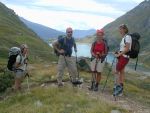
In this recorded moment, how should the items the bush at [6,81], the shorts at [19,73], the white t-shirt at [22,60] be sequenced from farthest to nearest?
the bush at [6,81], the shorts at [19,73], the white t-shirt at [22,60]

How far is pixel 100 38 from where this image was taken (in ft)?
72.4

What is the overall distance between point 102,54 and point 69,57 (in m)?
1.88

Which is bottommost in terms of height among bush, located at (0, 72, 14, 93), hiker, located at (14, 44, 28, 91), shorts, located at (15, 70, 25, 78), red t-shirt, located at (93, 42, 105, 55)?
bush, located at (0, 72, 14, 93)

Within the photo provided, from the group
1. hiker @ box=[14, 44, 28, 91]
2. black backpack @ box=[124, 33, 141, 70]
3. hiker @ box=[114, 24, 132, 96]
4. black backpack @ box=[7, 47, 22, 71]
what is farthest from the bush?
black backpack @ box=[124, 33, 141, 70]

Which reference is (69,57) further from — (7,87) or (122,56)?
(7,87)

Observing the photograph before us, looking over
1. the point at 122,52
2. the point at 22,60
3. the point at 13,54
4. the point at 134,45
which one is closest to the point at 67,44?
the point at 22,60

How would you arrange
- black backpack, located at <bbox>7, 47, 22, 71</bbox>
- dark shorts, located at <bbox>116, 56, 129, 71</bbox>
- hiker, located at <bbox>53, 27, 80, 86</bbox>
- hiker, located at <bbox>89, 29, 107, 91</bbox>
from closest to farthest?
dark shorts, located at <bbox>116, 56, 129, 71</bbox> → hiker, located at <bbox>53, 27, 80, 86</bbox> → black backpack, located at <bbox>7, 47, 22, 71</bbox> → hiker, located at <bbox>89, 29, 107, 91</bbox>

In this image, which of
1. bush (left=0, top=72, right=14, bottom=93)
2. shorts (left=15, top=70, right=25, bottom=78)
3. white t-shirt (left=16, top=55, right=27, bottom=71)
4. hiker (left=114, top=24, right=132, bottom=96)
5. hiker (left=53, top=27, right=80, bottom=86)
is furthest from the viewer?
bush (left=0, top=72, right=14, bottom=93)

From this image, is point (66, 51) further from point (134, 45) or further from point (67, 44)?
point (134, 45)

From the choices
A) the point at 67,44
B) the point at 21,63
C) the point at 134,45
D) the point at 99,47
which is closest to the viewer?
the point at 134,45

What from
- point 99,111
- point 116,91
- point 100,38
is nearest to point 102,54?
point 100,38

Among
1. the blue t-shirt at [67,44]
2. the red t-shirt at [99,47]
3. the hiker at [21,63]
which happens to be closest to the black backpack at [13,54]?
the hiker at [21,63]

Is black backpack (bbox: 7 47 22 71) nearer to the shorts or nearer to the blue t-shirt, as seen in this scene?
the shorts

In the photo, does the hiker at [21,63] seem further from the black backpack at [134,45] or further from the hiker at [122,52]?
the black backpack at [134,45]
